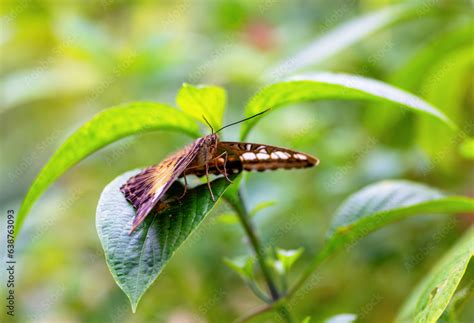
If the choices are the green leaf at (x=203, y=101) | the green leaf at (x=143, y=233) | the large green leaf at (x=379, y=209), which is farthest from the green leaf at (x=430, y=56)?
the green leaf at (x=143, y=233)

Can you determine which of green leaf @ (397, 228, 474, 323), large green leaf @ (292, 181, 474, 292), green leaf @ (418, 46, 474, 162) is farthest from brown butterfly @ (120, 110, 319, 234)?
green leaf @ (418, 46, 474, 162)

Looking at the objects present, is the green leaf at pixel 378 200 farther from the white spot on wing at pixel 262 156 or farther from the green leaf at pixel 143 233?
the green leaf at pixel 143 233

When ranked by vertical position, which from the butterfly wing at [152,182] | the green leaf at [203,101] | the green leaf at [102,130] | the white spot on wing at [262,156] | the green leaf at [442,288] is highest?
the green leaf at [102,130]

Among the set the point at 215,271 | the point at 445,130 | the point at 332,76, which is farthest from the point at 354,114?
the point at 332,76

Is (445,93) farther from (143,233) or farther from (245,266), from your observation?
(143,233)

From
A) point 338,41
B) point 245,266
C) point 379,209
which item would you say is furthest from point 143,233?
point 338,41

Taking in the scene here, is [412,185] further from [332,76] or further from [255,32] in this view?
[255,32]

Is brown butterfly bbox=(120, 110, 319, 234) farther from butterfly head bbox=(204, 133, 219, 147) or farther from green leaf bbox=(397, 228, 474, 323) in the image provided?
green leaf bbox=(397, 228, 474, 323)
